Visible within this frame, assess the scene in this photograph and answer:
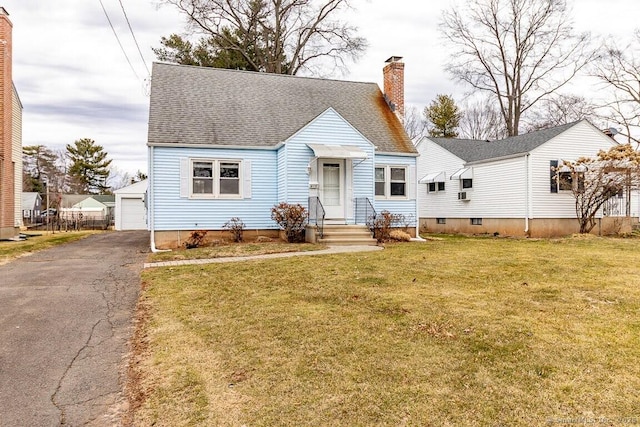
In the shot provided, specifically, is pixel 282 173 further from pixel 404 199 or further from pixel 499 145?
pixel 499 145

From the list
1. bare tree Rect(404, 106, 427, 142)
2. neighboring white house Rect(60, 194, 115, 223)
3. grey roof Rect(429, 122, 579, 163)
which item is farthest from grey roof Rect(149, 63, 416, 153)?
bare tree Rect(404, 106, 427, 142)

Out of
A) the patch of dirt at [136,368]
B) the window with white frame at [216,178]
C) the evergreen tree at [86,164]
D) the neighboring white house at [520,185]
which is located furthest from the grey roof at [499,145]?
the evergreen tree at [86,164]

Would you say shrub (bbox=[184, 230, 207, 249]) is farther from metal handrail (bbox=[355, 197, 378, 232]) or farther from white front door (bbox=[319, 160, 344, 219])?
metal handrail (bbox=[355, 197, 378, 232])

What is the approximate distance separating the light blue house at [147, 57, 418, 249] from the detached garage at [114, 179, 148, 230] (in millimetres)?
17310

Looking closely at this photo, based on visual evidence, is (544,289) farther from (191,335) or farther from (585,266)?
(191,335)

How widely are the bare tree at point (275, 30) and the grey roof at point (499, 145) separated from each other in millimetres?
10296

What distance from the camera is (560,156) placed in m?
17.5

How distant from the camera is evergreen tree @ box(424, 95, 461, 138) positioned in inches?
1455

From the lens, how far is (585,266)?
8109 millimetres

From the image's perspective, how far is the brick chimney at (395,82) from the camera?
1717 cm

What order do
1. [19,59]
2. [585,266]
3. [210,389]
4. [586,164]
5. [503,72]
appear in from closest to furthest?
1. [210,389]
2. [585,266]
3. [586,164]
4. [19,59]
5. [503,72]

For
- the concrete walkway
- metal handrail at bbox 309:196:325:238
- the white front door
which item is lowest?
the concrete walkway

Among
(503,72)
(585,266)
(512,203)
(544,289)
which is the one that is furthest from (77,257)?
(503,72)

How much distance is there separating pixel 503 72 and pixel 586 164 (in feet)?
47.5
